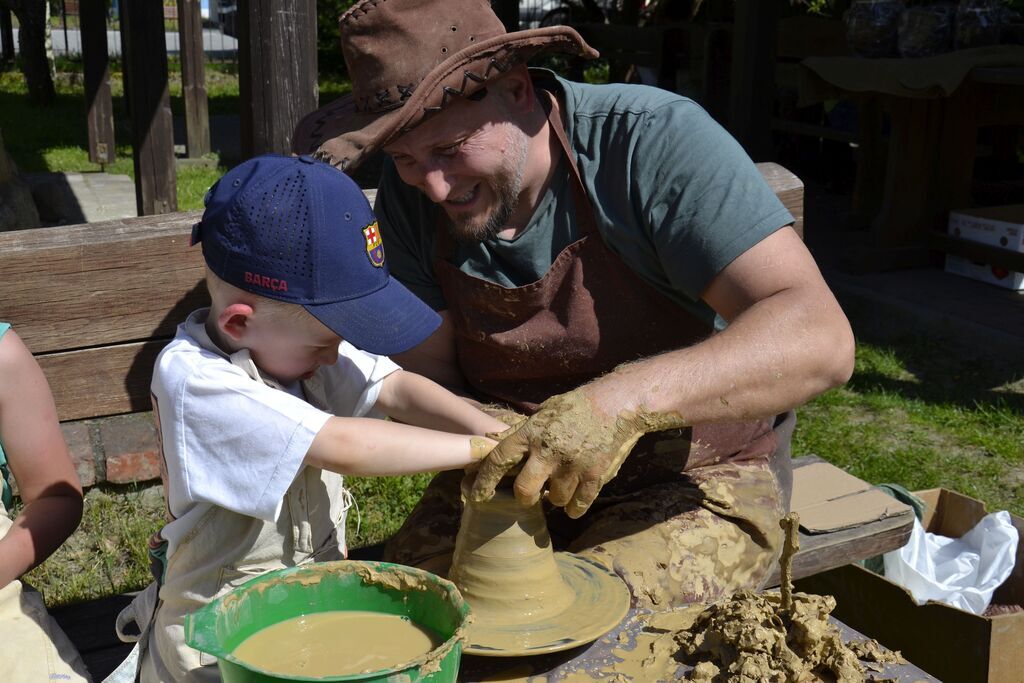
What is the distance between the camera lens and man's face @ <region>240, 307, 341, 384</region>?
182 cm

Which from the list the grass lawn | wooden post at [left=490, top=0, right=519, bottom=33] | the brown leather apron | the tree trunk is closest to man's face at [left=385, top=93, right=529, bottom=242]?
the brown leather apron

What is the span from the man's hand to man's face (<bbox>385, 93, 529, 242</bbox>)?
62 centimetres

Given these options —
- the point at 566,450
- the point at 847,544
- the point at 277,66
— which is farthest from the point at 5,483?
the point at 847,544

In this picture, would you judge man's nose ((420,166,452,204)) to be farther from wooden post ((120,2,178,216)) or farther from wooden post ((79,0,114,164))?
wooden post ((79,0,114,164))

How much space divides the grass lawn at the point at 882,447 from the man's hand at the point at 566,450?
5.32 ft

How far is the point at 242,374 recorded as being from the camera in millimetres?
1794

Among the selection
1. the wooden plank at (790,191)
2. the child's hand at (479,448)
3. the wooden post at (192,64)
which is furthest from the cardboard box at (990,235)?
the wooden post at (192,64)

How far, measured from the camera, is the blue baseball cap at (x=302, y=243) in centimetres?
175

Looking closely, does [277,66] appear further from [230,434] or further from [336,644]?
[336,644]

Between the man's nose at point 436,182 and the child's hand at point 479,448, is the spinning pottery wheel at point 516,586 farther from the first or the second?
the man's nose at point 436,182

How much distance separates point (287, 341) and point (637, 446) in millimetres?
926

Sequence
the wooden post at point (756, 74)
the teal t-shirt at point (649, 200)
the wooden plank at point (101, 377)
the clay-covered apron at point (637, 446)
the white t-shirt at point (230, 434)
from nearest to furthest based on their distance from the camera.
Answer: the white t-shirt at point (230, 434)
the teal t-shirt at point (649, 200)
the clay-covered apron at point (637, 446)
the wooden plank at point (101, 377)
the wooden post at point (756, 74)

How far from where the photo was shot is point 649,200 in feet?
7.55

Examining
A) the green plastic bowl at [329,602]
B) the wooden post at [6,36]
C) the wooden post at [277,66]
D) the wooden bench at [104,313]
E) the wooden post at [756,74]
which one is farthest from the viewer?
the wooden post at [6,36]
